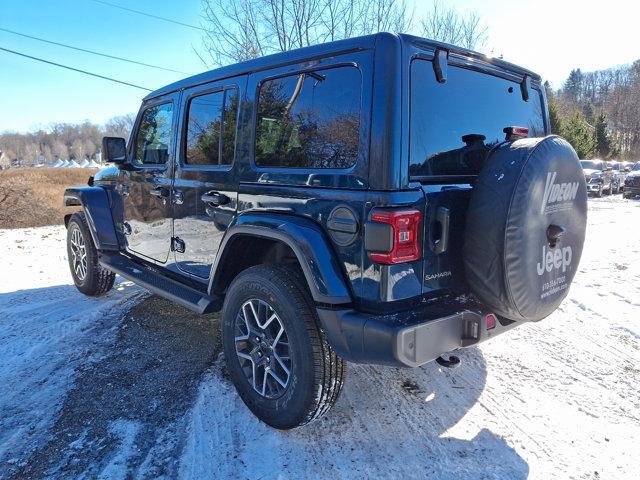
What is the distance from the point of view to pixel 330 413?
→ 2746 mm

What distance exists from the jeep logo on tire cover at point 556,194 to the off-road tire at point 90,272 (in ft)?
14.1

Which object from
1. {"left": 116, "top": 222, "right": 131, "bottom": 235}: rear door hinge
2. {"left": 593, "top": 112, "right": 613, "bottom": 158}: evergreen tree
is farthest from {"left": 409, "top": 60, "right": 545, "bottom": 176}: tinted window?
{"left": 593, "top": 112, "right": 613, "bottom": 158}: evergreen tree

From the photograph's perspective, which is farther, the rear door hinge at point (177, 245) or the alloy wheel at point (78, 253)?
the alloy wheel at point (78, 253)

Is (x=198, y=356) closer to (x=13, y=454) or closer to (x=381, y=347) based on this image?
(x=13, y=454)

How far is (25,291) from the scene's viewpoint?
17.6ft

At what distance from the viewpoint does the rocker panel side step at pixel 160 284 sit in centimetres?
309

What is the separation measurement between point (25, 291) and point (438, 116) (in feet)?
17.6

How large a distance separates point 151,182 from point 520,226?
303 cm

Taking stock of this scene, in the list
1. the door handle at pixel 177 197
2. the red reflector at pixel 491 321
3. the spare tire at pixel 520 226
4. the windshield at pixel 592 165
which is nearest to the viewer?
the spare tire at pixel 520 226

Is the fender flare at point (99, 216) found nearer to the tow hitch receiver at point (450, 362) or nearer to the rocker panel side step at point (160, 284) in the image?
the rocker panel side step at point (160, 284)

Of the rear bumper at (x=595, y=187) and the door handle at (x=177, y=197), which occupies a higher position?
the rear bumper at (x=595, y=187)

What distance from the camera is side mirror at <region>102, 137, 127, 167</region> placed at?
162 inches

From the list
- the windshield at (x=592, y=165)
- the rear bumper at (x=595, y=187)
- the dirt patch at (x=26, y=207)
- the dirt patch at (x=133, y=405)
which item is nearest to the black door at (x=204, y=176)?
the dirt patch at (x=133, y=405)

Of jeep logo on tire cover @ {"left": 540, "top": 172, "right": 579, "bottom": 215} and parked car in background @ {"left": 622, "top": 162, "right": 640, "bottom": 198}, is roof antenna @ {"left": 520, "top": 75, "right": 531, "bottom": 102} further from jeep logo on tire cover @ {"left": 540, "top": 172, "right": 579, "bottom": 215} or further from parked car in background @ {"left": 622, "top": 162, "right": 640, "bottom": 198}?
parked car in background @ {"left": 622, "top": 162, "right": 640, "bottom": 198}
